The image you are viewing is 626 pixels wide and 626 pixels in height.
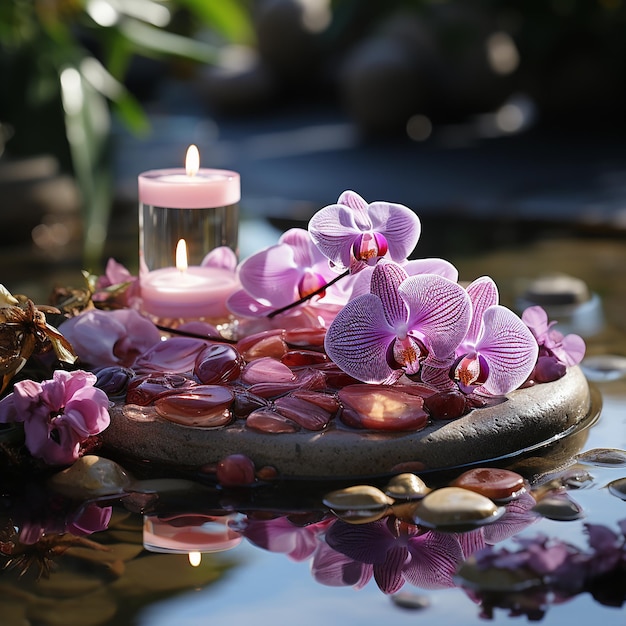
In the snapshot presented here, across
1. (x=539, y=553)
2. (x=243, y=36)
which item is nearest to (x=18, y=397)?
(x=539, y=553)

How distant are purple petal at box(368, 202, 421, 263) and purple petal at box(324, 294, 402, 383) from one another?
0.09m

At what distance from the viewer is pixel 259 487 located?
830 millimetres

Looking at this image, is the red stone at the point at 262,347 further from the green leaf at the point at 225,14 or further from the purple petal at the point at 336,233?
the green leaf at the point at 225,14

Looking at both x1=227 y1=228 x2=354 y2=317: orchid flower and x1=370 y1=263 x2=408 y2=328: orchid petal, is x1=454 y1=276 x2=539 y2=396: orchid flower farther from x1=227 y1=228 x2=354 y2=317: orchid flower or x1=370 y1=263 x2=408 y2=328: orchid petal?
x1=227 y1=228 x2=354 y2=317: orchid flower

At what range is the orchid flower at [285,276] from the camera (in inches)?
38.4

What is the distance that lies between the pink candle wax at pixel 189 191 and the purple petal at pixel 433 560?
1.47 ft

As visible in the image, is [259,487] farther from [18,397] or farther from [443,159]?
[443,159]

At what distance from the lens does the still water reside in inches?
25.4

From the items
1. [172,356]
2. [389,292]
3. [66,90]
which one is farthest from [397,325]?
[66,90]

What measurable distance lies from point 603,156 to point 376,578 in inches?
106

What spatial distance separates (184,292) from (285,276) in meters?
0.11

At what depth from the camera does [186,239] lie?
1.11 metres

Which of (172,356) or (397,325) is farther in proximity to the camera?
(172,356)

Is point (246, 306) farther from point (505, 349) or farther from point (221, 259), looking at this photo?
point (505, 349)
